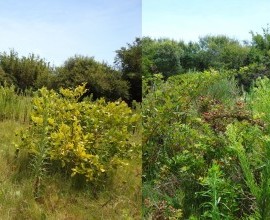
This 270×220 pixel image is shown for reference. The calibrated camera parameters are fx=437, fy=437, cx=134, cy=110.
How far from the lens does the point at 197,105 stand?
3.54m

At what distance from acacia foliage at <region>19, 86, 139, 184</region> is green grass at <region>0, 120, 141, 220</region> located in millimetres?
93

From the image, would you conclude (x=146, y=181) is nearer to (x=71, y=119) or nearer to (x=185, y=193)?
(x=185, y=193)

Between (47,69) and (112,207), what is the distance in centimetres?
611

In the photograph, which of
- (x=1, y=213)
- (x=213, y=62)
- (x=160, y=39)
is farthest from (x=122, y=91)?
(x=160, y=39)

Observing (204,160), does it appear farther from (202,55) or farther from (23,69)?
(202,55)

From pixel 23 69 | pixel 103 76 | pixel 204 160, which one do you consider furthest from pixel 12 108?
pixel 23 69

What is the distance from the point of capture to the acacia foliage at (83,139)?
95.3 inches

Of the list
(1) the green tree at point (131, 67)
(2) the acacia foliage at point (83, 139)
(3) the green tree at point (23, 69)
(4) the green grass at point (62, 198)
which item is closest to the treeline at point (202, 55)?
(3) the green tree at point (23, 69)

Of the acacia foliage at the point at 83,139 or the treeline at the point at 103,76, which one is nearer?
the acacia foliage at the point at 83,139

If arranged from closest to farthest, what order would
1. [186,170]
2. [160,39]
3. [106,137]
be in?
[186,170], [106,137], [160,39]

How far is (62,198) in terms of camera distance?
2.23 meters

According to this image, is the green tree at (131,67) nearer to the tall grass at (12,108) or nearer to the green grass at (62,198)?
the tall grass at (12,108)

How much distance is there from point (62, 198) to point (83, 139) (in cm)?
43

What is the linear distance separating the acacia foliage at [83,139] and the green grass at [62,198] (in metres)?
0.09
